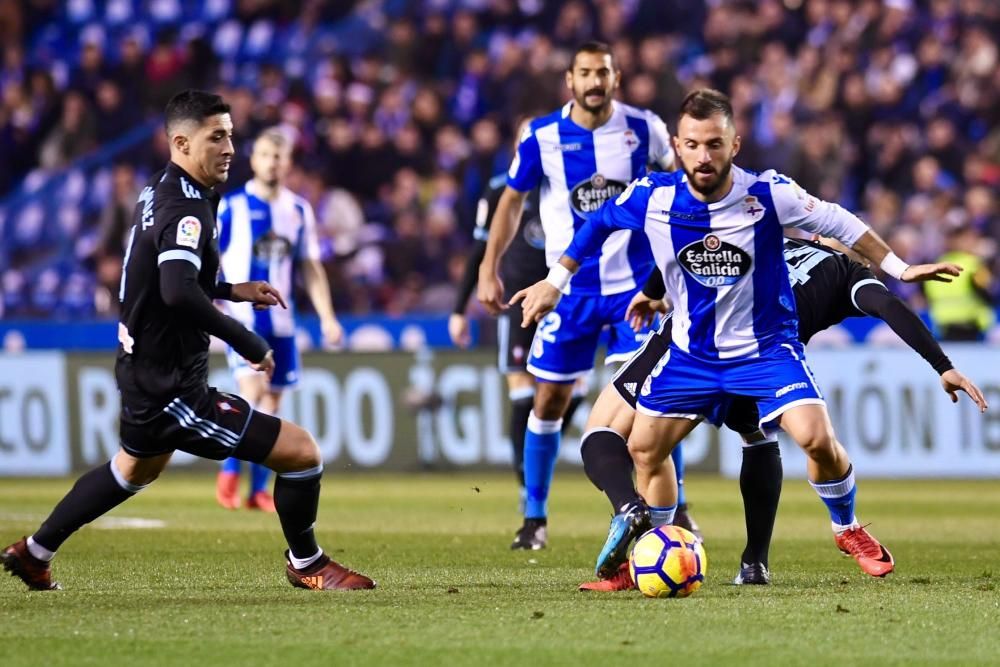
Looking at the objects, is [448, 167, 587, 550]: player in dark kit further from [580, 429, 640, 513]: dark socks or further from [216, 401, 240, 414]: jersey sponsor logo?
[216, 401, 240, 414]: jersey sponsor logo

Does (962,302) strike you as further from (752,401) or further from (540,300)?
(540,300)

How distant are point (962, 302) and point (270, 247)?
7.34 metres

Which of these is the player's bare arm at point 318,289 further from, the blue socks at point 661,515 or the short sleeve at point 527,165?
the blue socks at point 661,515

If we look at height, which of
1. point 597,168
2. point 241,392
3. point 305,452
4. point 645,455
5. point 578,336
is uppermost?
point 597,168

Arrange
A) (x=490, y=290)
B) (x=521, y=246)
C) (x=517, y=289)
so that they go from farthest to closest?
(x=521, y=246) → (x=517, y=289) → (x=490, y=290)

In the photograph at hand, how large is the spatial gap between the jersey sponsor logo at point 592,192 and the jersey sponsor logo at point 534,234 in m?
1.40

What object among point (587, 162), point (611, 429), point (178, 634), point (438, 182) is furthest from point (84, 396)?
point (178, 634)

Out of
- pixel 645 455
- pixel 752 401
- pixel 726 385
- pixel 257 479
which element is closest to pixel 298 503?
pixel 645 455

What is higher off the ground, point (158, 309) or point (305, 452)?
point (158, 309)

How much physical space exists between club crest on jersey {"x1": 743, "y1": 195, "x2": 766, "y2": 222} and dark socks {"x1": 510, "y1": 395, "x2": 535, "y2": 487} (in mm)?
3991

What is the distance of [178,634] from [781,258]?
2.84 m

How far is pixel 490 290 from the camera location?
28.0ft

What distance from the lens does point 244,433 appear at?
21.3 feet

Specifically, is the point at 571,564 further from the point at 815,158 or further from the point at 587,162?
the point at 815,158
